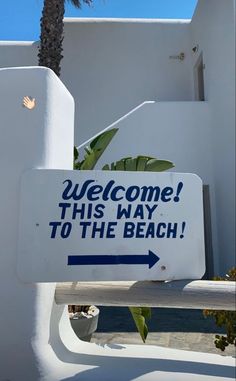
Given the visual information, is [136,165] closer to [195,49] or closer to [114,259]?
[114,259]

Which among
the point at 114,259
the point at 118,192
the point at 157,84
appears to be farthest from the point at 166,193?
the point at 157,84

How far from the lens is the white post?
2.80 metres

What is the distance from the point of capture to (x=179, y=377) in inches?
106

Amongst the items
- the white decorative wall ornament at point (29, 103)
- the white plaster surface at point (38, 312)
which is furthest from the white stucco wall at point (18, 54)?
the white decorative wall ornament at point (29, 103)

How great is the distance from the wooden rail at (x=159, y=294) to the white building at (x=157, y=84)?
681 centimetres

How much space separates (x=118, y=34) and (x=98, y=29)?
0.63 metres

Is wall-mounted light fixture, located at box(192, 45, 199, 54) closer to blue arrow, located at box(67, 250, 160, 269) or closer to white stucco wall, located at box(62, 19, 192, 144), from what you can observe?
white stucco wall, located at box(62, 19, 192, 144)

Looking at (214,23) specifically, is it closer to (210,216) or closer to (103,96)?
(103,96)

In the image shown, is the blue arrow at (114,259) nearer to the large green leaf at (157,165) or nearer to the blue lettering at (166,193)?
the blue lettering at (166,193)

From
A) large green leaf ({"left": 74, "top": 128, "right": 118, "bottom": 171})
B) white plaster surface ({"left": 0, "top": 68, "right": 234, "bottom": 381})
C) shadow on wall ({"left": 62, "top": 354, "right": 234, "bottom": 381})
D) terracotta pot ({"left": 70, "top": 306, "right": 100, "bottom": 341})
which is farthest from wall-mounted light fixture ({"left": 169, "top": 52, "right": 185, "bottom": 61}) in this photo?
shadow on wall ({"left": 62, "top": 354, "right": 234, "bottom": 381})

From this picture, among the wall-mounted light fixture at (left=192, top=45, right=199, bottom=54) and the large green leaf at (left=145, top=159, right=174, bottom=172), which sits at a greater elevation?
the wall-mounted light fixture at (left=192, top=45, right=199, bottom=54)

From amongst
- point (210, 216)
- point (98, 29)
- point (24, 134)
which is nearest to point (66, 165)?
point (24, 134)

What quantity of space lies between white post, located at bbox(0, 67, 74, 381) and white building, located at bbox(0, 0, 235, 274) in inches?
Answer: 265

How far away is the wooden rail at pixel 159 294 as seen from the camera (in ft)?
8.82
